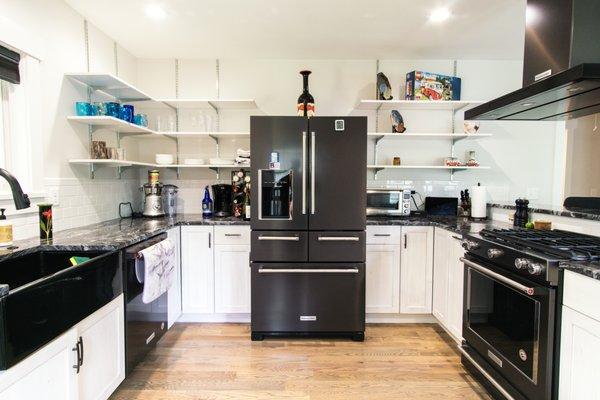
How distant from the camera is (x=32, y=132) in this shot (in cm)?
202

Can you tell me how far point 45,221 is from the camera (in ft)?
6.31

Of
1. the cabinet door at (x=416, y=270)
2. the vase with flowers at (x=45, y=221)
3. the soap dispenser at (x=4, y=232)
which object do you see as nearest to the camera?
the soap dispenser at (x=4, y=232)

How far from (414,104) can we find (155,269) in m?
Result: 2.73

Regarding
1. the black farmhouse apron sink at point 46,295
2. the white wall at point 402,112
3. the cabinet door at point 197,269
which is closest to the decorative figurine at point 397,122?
the white wall at point 402,112

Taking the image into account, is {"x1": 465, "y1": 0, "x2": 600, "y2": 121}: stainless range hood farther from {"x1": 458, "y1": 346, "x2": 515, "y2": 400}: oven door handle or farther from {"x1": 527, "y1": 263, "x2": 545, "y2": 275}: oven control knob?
{"x1": 458, "y1": 346, "x2": 515, "y2": 400}: oven door handle

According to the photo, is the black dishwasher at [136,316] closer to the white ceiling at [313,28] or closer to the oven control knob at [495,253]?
the white ceiling at [313,28]

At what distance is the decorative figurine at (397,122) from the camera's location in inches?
123

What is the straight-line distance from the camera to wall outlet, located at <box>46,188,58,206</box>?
7.05 feet

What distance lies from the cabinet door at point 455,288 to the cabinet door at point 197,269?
197 centimetres

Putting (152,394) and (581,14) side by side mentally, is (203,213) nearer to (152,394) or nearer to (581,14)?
(152,394)

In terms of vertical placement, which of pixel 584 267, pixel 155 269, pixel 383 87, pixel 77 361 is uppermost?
pixel 383 87

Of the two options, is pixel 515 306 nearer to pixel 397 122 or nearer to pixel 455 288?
pixel 455 288

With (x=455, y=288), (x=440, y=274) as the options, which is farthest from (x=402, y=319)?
(x=455, y=288)

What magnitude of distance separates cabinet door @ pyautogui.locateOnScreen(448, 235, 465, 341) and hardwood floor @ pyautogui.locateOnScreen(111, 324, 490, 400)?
0.23m
